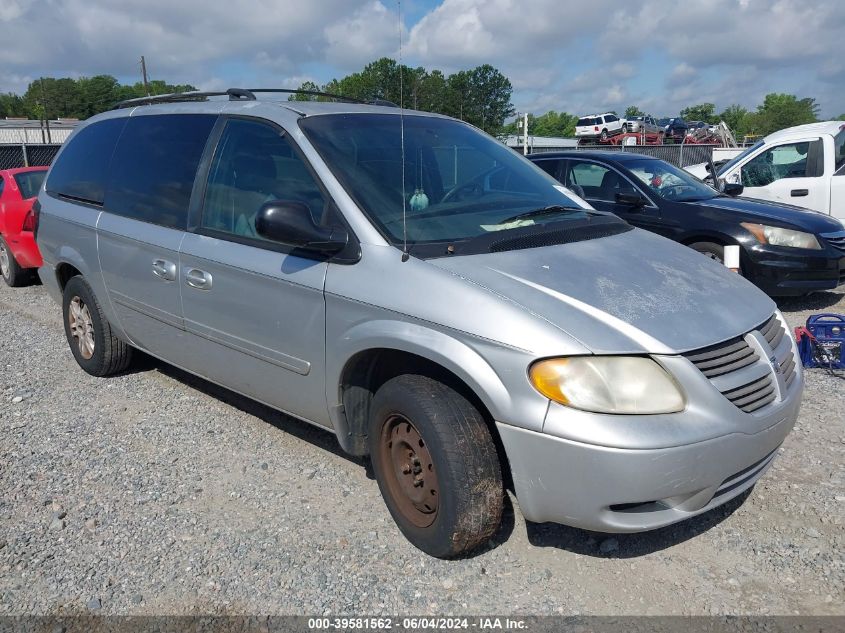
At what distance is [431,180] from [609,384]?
4.98ft

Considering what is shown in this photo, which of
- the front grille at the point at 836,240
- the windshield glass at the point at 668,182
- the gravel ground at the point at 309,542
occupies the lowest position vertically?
the gravel ground at the point at 309,542

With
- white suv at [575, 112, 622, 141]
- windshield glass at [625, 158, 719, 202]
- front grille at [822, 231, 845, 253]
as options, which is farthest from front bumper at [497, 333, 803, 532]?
white suv at [575, 112, 622, 141]

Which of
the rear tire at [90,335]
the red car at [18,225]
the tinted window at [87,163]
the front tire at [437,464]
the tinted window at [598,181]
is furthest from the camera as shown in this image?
the red car at [18,225]

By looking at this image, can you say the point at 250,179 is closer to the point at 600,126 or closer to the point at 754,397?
the point at 754,397

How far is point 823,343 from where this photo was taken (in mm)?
5191

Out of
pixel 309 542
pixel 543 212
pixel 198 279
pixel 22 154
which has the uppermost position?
pixel 22 154

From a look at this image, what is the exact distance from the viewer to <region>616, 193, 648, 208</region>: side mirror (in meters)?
7.44

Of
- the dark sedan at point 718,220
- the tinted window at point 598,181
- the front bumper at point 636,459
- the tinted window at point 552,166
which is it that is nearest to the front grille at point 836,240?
the dark sedan at point 718,220

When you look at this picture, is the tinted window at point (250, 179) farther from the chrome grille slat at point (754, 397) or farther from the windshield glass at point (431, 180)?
the chrome grille slat at point (754, 397)

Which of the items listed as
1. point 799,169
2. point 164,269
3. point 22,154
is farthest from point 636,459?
point 22,154

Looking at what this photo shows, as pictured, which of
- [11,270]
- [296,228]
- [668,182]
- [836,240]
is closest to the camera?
[296,228]

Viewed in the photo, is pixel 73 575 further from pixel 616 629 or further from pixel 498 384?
pixel 616 629

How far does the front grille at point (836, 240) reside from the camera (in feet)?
23.6

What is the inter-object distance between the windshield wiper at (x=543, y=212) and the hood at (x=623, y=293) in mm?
325
